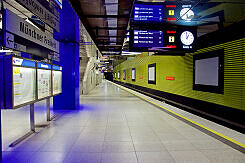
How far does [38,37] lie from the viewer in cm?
391

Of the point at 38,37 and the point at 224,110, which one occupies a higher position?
the point at 38,37

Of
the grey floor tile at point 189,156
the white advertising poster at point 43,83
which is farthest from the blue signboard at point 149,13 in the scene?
the grey floor tile at point 189,156

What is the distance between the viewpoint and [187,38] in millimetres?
5285

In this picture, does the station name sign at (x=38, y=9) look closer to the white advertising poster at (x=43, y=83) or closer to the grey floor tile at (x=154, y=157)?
the white advertising poster at (x=43, y=83)

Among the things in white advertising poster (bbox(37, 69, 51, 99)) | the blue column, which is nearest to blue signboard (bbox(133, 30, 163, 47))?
the blue column

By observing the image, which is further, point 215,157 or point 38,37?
point 38,37

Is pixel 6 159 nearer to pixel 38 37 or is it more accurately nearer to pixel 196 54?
pixel 38 37

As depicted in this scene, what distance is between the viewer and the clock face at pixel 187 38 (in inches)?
207

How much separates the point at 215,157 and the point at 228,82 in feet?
11.0

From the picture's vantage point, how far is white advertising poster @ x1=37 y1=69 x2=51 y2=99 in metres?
3.20

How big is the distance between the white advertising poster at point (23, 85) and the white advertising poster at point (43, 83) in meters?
0.24

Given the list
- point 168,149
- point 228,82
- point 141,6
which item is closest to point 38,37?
point 141,6

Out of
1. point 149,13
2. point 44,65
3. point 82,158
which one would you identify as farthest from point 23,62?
point 149,13

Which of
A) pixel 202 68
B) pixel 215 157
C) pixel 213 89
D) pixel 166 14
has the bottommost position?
pixel 215 157
